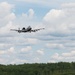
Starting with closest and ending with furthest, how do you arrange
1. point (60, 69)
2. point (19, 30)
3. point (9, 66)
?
Result: 1. point (19, 30)
2. point (60, 69)
3. point (9, 66)

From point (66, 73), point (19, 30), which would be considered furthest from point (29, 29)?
point (66, 73)

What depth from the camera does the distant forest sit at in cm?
17332

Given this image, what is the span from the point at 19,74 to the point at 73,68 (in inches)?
1079

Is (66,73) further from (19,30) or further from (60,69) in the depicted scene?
(19,30)

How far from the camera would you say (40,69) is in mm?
177750

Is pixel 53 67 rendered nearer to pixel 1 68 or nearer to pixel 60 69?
pixel 60 69

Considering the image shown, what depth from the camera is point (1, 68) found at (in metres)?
183

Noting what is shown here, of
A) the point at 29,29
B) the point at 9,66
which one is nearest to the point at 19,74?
the point at 9,66

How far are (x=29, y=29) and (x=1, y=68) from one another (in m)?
60.4

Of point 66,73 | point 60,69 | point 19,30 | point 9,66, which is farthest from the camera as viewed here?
point 9,66

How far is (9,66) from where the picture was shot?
189 meters

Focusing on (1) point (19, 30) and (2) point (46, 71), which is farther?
(2) point (46, 71)

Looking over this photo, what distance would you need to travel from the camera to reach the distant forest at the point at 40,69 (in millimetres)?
173325

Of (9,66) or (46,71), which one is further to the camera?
(9,66)
